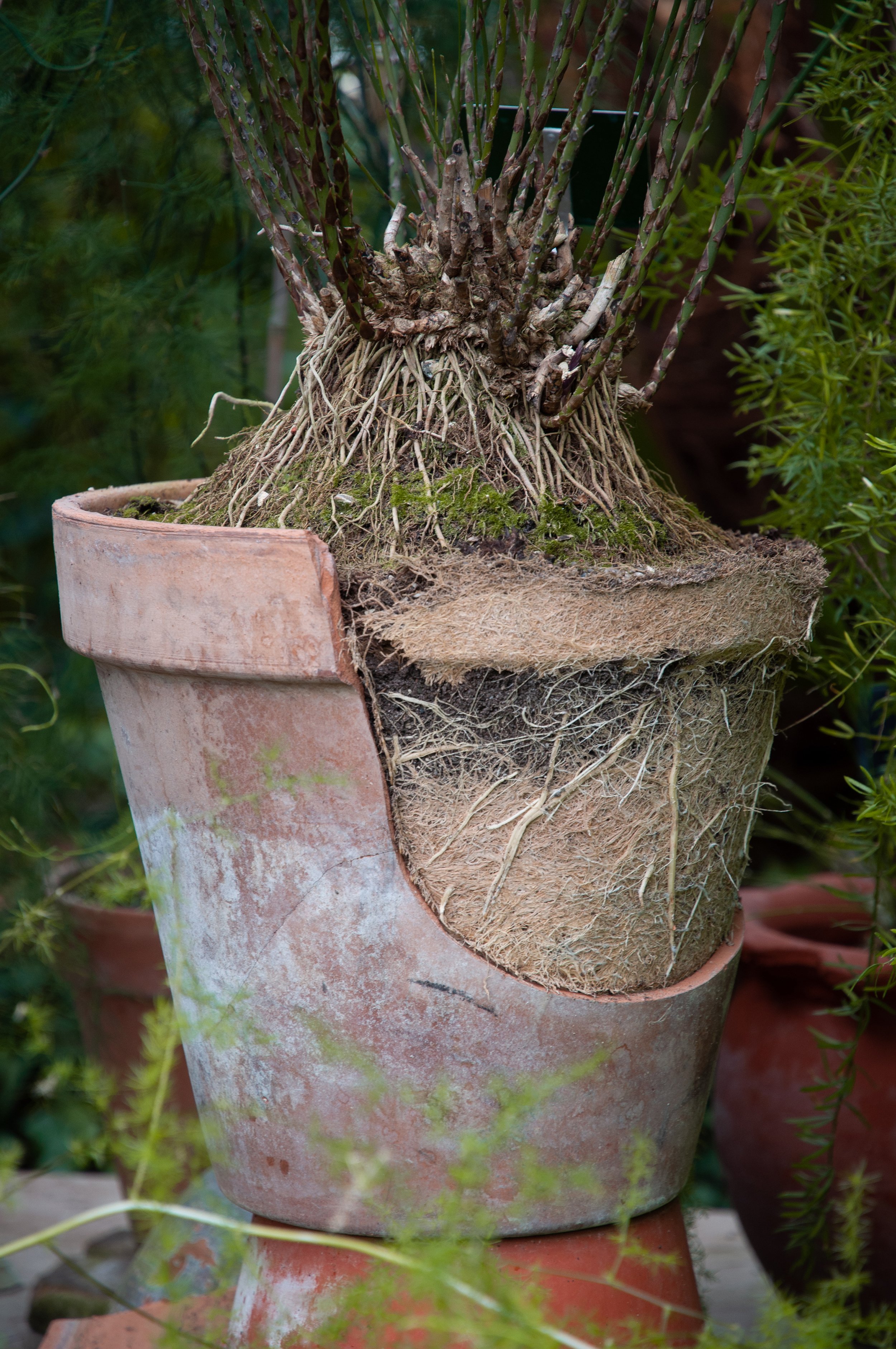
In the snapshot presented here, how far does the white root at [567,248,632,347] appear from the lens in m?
0.80

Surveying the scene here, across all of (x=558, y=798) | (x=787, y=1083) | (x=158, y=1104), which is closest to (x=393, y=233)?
(x=558, y=798)

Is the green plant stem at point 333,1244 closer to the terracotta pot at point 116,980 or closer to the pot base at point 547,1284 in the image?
the pot base at point 547,1284

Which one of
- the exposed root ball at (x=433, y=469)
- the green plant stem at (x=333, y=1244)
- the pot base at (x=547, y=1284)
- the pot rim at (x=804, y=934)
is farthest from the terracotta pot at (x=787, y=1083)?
the green plant stem at (x=333, y=1244)

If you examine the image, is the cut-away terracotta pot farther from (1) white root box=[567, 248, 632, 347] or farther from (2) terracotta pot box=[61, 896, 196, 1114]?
(2) terracotta pot box=[61, 896, 196, 1114]

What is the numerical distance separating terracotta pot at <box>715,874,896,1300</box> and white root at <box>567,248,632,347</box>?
23.8 inches

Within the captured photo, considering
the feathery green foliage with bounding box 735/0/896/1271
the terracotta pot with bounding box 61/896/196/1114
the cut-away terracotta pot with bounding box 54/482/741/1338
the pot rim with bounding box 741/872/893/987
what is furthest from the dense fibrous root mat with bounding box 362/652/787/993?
the terracotta pot with bounding box 61/896/196/1114

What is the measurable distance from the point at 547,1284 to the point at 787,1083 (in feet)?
1.62

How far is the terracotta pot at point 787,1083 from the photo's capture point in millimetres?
1062

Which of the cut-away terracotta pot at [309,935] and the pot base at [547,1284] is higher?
the cut-away terracotta pot at [309,935]

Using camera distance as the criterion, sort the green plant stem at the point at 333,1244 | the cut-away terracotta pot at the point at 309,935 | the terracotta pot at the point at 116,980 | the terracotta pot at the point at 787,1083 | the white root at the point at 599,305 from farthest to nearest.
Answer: the terracotta pot at the point at 116,980 → the terracotta pot at the point at 787,1083 → the white root at the point at 599,305 → the cut-away terracotta pot at the point at 309,935 → the green plant stem at the point at 333,1244

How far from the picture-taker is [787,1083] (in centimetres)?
114

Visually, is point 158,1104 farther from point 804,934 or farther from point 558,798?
point 804,934

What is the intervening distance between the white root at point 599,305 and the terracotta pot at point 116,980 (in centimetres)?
93

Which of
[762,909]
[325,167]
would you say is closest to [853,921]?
[762,909]
